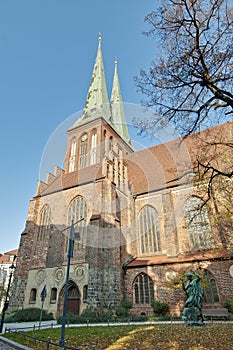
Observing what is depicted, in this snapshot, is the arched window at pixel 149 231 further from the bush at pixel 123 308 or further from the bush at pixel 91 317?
the bush at pixel 91 317

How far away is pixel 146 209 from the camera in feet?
72.3

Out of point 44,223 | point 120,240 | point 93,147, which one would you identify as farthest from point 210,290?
point 93,147

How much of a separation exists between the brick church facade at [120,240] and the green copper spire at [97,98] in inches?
389

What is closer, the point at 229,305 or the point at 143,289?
the point at 229,305

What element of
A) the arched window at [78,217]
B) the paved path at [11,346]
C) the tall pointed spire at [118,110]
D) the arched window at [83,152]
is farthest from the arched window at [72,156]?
the paved path at [11,346]

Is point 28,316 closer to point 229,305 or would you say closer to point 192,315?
point 192,315

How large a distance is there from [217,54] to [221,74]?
1.85 feet

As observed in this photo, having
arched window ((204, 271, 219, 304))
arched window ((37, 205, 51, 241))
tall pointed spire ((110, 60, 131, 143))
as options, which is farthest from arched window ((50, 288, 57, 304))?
tall pointed spire ((110, 60, 131, 143))

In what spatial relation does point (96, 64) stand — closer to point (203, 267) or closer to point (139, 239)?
point (139, 239)

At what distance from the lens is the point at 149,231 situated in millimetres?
20781

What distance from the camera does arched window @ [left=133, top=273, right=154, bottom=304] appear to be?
16984 mm

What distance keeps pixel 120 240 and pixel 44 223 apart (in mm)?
8099

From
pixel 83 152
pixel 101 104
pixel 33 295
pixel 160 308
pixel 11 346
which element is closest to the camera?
pixel 11 346

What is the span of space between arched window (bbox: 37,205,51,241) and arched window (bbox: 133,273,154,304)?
9255mm
